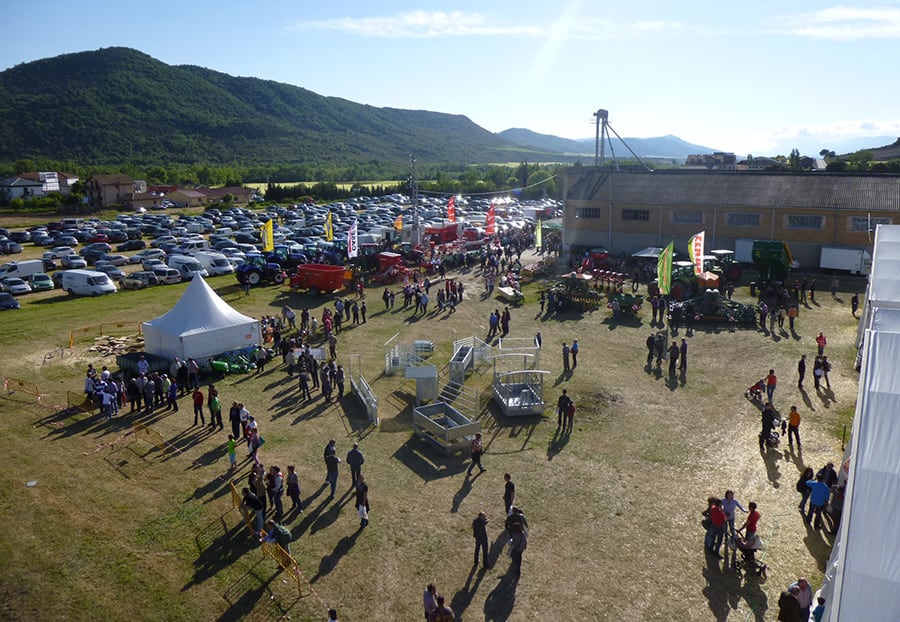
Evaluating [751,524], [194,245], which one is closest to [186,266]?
[194,245]

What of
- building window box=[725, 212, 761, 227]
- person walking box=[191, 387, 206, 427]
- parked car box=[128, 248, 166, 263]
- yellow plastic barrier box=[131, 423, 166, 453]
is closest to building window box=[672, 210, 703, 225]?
building window box=[725, 212, 761, 227]

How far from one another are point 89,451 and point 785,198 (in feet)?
135

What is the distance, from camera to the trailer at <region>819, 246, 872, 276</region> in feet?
121

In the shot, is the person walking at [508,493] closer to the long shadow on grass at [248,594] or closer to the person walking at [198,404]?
the long shadow on grass at [248,594]

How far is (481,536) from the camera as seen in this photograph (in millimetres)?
12156

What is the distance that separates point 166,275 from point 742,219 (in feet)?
125

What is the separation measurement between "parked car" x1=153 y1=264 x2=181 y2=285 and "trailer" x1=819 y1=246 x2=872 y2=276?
134ft

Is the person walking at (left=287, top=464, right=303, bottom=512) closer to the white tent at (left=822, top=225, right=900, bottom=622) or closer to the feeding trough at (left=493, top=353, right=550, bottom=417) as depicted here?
the feeding trough at (left=493, top=353, right=550, bottom=417)

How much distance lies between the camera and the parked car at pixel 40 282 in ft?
129

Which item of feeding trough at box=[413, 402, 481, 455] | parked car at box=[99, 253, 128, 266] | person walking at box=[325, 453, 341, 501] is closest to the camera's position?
person walking at box=[325, 453, 341, 501]

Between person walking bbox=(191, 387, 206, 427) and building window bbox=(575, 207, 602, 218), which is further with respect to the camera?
building window bbox=(575, 207, 602, 218)

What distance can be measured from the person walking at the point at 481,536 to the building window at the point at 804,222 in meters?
36.4

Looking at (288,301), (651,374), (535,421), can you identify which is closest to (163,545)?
(535,421)

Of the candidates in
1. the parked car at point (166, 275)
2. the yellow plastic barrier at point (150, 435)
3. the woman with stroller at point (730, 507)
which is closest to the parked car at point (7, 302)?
the parked car at point (166, 275)
